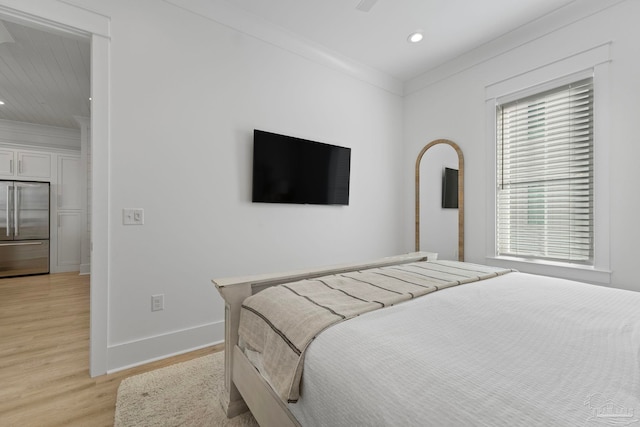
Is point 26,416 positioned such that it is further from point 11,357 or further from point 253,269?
point 253,269

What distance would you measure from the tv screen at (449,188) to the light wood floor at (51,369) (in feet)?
8.88

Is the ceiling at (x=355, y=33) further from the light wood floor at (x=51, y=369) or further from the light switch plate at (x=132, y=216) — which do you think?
the light wood floor at (x=51, y=369)

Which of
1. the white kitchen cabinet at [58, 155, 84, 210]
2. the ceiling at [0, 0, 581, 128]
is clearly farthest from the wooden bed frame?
the white kitchen cabinet at [58, 155, 84, 210]

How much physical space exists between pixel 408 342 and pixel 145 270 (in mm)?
1965

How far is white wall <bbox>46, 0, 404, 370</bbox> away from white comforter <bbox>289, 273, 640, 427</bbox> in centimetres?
166

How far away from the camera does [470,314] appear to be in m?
1.05

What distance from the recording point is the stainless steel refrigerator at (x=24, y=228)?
4547 mm

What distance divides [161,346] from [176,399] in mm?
609

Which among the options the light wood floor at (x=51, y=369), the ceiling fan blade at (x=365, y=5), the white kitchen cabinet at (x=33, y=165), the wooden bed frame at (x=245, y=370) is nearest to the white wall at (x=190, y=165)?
the light wood floor at (x=51, y=369)

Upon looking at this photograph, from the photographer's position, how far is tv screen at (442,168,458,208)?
10.1 ft

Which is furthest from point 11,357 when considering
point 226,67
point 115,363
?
point 226,67

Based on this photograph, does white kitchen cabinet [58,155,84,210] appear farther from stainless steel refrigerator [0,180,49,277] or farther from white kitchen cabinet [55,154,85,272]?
stainless steel refrigerator [0,180,49,277]

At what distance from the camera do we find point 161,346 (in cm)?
208

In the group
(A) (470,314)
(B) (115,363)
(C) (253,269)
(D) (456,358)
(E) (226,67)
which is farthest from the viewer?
(C) (253,269)
